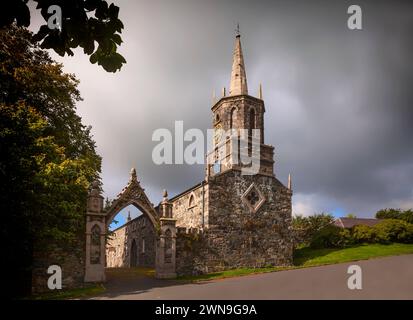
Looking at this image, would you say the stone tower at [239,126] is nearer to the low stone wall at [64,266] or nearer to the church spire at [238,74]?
the church spire at [238,74]

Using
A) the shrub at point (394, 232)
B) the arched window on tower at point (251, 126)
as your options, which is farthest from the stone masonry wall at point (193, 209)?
the shrub at point (394, 232)

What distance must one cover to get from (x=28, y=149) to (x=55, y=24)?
1316cm

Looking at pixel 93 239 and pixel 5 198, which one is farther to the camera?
pixel 93 239

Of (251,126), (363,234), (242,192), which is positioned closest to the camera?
(242,192)

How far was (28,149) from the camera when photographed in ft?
51.4

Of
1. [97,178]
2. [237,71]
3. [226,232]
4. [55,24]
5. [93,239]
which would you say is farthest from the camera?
[237,71]

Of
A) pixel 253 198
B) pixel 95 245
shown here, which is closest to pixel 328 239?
pixel 253 198

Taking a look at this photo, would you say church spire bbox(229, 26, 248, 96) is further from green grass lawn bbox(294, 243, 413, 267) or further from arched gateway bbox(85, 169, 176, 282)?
green grass lawn bbox(294, 243, 413, 267)

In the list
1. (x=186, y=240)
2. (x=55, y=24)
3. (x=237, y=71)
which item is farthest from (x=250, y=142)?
(x=55, y=24)

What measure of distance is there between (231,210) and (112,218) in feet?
29.4

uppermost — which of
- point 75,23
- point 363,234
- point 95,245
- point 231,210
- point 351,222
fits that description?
point 75,23

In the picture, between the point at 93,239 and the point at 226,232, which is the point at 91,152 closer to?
the point at 93,239

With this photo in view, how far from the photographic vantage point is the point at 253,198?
28078 mm

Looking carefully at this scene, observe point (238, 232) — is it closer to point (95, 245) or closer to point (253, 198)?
point (253, 198)
